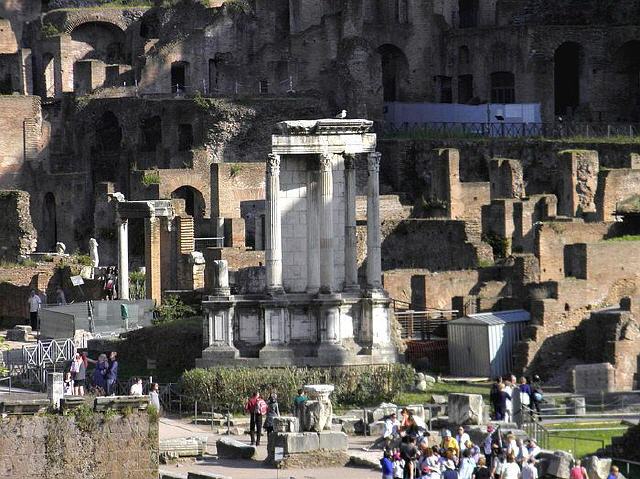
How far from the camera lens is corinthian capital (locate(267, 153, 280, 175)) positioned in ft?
167

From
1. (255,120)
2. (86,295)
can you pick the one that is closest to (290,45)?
(255,120)

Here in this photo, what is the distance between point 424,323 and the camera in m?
54.1

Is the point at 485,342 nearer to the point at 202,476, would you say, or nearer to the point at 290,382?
the point at 290,382

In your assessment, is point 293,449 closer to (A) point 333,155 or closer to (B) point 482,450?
(B) point 482,450

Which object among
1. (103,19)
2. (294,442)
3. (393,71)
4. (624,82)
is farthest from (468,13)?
(294,442)

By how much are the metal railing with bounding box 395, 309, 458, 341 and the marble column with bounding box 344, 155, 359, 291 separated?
10.1ft

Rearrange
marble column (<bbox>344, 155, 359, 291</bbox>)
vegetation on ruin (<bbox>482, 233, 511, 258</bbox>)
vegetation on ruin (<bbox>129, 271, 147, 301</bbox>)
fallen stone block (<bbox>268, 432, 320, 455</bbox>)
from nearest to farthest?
fallen stone block (<bbox>268, 432, 320, 455</bbox>)
marble column (<bbox>344, 155, 359, 291</bbox>)
vegetation on ruin (<bbox>129, 271, 147, 301</bbox>)
vegetation on ruin (<bbox>482, 233, 511, 258</bbox>)

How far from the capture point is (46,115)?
275 ft

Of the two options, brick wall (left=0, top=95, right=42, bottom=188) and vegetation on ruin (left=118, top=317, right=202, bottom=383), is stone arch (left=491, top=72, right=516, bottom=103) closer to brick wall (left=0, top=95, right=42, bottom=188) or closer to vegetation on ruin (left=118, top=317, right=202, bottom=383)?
brick wall (left=0, top=95, right=42, bottom=188)

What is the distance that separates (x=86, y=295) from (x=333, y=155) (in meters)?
14.4

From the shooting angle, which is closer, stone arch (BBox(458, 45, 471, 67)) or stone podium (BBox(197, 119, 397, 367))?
stone podium (BBox(197, 119, 397, 367))

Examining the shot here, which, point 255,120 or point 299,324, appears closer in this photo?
point 299,324

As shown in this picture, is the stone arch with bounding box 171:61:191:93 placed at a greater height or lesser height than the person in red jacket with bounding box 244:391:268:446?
greater

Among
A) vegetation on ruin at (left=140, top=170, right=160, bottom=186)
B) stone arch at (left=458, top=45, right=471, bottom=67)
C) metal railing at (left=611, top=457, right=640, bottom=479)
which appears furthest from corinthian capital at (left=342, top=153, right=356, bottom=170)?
stone arch at (left=458, top=45, right=471, bottom=67)
